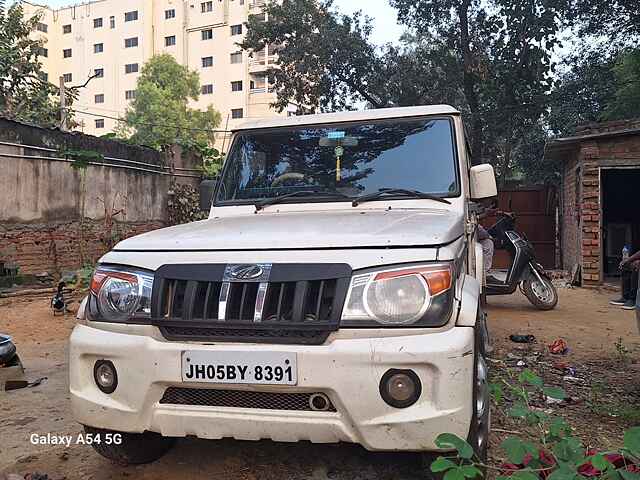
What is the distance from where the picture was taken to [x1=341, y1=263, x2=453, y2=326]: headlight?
213cm

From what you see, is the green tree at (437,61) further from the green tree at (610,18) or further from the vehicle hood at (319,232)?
the vehicle hood at (319,232)

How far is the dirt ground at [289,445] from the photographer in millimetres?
2787

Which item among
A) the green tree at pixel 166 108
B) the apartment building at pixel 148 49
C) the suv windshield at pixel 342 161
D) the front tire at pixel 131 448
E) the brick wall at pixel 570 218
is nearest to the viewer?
the front tire at pixel 131 448

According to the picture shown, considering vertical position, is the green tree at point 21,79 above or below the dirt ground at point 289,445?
above

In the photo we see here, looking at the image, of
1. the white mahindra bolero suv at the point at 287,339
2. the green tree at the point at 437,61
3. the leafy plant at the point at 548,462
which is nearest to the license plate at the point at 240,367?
the white mahindra bolero suv at the point at 287,339

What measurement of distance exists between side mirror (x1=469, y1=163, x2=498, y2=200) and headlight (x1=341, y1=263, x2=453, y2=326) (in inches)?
56.9

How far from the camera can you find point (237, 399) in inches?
89.3

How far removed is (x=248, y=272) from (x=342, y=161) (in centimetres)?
145

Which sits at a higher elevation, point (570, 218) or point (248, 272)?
point (570, 218)

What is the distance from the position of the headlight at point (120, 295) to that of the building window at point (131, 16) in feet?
183

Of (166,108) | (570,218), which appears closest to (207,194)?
(570,218)

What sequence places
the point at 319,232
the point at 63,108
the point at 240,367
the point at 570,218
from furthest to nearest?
the point at 63,108 → the point at 570,218 → the point at 319,232 → the point at 240,367

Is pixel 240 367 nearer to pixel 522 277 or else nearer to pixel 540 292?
pixel 522 277

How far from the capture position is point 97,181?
11719 millimetres
